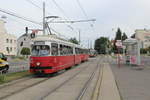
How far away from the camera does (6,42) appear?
82.8 metres

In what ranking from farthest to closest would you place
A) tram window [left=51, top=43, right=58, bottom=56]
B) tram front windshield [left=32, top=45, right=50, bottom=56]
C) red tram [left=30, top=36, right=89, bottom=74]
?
tram window [left=51, top=43, right=58, bottom=56] < tram front windshield [left=32, top=45, right=50, bottom=56] < red tram [left=30, top=36, right=89, bottom=74]

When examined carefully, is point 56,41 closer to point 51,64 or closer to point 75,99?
point 51,64

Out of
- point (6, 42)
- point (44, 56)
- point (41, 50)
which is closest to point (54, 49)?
point (41, 50)

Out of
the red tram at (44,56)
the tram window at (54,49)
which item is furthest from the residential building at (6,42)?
the red tram at (44,56)

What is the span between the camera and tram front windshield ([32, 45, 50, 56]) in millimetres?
16250

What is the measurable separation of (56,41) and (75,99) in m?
9.53

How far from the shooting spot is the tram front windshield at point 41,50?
1625 cm

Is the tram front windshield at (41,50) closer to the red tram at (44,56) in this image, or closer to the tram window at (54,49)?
the red tram at (44,56)

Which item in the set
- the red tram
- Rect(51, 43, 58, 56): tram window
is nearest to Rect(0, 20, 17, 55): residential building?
Rect(51, 43, 58, 56): tram window

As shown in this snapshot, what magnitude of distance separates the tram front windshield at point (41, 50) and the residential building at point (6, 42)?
6222 cm

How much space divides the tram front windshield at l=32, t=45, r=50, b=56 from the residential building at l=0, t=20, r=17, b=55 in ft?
204

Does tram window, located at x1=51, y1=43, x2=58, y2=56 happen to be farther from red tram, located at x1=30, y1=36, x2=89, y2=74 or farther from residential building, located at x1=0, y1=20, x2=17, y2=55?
residential building, located at x1=0, y1=20, x2=17, y2=55

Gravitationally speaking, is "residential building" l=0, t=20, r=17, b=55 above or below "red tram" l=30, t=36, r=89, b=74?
above

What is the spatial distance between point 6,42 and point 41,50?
231 feet
